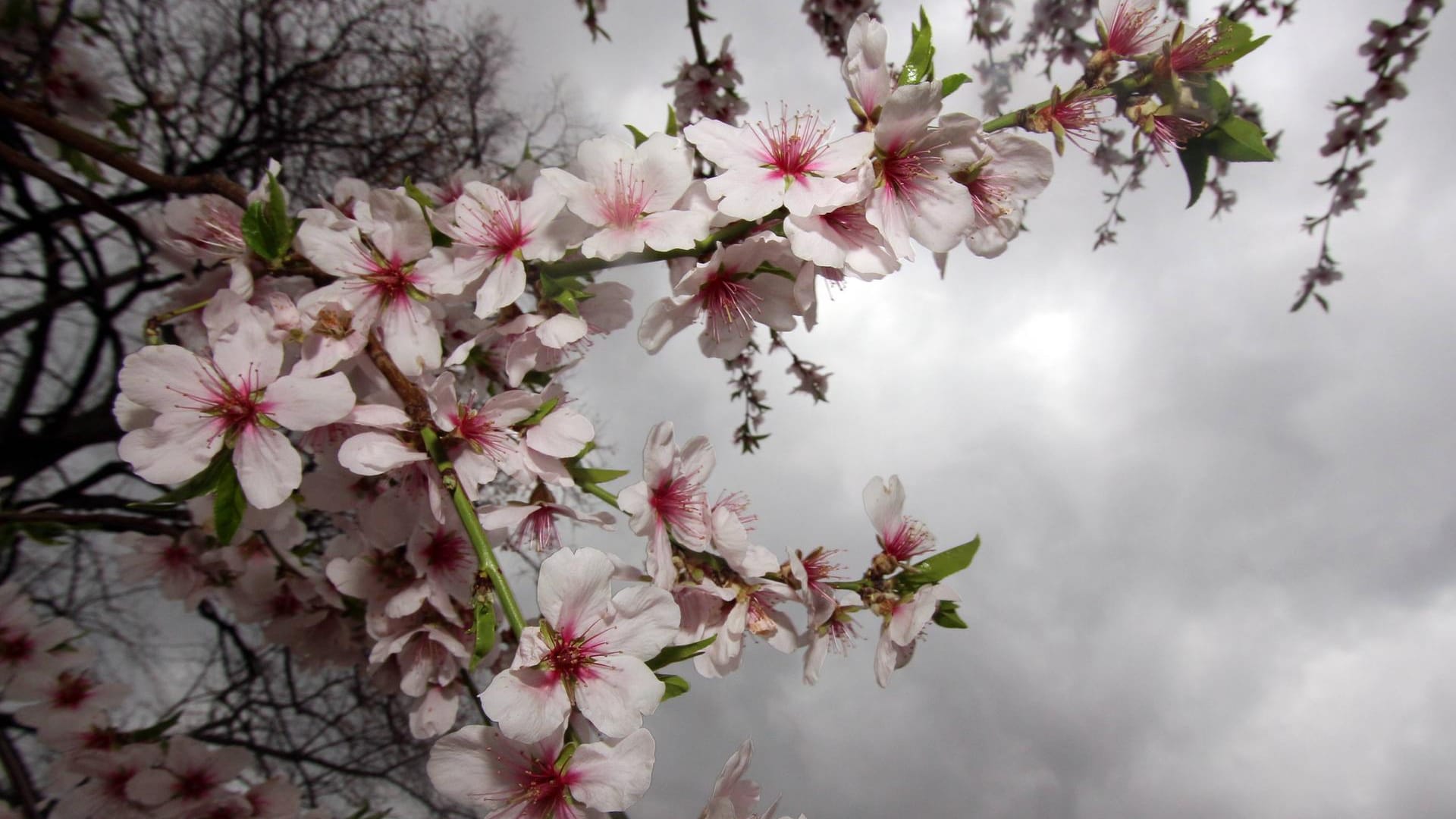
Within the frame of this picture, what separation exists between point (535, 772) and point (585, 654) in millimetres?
140

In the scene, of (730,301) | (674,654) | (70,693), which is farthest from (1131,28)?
(70,693)

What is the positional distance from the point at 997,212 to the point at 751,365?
61.1 inches

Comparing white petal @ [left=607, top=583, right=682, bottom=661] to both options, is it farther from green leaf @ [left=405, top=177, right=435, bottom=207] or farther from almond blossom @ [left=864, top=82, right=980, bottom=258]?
green leaf @ [left=405, top=177, right=435, bottom=207]

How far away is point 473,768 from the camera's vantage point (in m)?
0.80

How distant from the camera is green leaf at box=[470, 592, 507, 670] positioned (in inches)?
29.6

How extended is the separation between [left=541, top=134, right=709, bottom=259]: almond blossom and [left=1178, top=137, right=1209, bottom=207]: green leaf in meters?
0.65

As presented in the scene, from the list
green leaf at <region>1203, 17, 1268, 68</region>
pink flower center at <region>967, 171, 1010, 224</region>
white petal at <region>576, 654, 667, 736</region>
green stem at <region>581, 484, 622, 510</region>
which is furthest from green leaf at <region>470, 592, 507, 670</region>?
green leaf at <region>1203, 17, 1268, 68</region>

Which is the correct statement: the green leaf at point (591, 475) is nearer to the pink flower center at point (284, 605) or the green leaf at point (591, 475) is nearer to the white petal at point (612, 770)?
the white petal at point (612, 770)

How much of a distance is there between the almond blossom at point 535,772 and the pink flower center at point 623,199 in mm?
609

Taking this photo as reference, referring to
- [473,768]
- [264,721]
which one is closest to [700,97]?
[473,768]

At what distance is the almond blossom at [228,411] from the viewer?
0.84m

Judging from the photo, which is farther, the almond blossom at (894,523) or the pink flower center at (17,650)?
the pink flower center at (17,650)

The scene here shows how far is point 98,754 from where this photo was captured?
148 cm

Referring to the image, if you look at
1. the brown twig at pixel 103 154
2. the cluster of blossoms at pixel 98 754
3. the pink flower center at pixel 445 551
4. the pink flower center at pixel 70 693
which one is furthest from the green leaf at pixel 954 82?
the pink flower center at pixel 70 693
